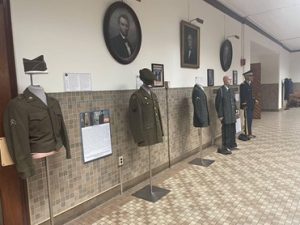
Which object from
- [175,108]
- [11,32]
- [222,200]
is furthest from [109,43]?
[222,200]

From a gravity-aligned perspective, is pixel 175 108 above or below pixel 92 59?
below

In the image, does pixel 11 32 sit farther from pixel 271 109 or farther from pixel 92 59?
pixel 271 109

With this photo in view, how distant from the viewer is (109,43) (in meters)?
2.78

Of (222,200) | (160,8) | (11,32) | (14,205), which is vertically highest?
(160,8)

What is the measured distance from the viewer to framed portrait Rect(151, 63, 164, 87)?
349 cm

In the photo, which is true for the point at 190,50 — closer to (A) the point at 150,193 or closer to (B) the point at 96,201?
(A) the point at 150,193

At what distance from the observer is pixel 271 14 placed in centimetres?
604

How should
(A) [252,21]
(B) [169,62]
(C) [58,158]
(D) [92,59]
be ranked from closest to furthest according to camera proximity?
(C) [58,158] → (D) [92,59] → (B) [169,62] → (A) [252,21]

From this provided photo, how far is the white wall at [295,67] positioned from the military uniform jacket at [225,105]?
10.4 meters

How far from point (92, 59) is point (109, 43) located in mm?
314

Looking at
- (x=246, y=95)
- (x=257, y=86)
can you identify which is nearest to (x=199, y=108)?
(x=246, y=95)

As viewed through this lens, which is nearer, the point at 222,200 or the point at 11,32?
the point at 11,32

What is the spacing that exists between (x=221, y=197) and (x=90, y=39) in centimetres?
229

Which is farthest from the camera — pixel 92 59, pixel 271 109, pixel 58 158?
pixel 271 109
